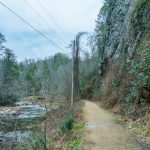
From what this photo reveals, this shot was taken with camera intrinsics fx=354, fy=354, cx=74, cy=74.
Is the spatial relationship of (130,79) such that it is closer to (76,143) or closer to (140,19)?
(140,19)

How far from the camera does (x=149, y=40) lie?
21.0 metres

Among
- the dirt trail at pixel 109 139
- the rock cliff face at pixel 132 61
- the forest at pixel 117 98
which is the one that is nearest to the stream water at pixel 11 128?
the forest at pixel 117 98

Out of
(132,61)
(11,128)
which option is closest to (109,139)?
(132,61)

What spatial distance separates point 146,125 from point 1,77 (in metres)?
54.4

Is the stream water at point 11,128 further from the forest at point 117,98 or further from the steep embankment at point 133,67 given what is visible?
the steep embankment at point 133,67

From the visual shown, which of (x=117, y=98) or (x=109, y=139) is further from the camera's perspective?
(x=117, y=98)

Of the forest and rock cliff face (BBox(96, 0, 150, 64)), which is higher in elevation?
rock cliff face (BBox(96, 0, 150, 64))

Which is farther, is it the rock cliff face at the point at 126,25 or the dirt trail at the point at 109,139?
the rock cliff face at the point at 126,25

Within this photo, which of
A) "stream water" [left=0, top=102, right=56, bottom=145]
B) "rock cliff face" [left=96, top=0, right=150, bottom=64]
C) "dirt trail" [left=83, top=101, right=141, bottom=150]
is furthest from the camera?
"rock cliff face" [left=96, top=0, right=150, bottom=64]

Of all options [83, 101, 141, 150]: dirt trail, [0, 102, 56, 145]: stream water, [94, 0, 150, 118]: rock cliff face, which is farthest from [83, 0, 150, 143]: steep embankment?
[0, 102, 56, 145]: stream water

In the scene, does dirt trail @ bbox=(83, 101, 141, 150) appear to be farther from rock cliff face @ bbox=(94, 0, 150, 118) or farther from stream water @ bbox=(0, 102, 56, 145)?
stream water @ bbox=(0, 102, 56, 145)

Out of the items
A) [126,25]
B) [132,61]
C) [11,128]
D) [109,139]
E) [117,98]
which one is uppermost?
[126,25]

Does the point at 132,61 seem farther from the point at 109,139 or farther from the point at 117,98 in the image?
the point at 109,139

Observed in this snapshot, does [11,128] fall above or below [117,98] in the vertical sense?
below
